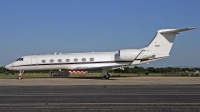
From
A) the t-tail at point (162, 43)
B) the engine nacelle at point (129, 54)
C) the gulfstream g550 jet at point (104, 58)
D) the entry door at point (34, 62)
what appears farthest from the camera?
the entry door at point (34, 62)

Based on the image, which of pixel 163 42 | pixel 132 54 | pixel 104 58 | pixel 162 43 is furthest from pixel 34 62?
pixel 163 42

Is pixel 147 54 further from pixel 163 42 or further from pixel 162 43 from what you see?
pixel 163 42

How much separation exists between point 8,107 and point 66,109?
1.97 metres

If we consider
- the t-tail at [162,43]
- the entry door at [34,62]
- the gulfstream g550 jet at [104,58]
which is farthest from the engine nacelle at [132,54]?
the entry door at [34,62]

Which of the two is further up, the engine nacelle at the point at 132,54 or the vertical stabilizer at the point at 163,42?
the vertical stabilizer at the point at 163,42

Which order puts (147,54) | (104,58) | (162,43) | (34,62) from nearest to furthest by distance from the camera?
(147,54) → (162,43) → (104,58) → (34,62)

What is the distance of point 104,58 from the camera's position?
29.1m

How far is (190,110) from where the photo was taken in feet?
25.9

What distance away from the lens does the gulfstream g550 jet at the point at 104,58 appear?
2813 centimetres

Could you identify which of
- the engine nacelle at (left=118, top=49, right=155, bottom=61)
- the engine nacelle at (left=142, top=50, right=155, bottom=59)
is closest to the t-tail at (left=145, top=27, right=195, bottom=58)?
the engine nacelle at (left=142, top=50, right=155, bottom=59)

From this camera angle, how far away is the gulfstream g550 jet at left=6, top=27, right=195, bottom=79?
2813cm

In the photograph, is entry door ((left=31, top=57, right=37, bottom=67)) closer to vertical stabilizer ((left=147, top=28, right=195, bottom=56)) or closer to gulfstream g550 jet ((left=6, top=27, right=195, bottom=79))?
gulfstream g550 jet ((left=6, top=27, right=195, bottom=79))

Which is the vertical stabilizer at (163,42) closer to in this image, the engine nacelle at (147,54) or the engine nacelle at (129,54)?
the engine nacelle at (147,54)

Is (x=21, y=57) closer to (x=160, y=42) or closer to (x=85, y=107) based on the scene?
(x=160, y=42)
